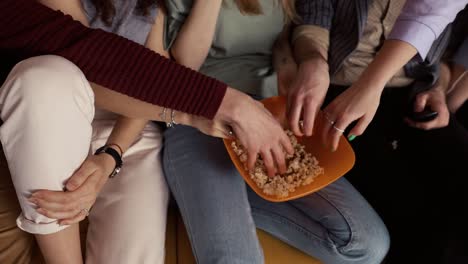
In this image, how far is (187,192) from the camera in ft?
3.41

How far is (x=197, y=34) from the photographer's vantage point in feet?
3.57

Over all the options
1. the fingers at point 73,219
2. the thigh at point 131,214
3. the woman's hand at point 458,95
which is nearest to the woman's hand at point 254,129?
the thigh at point 131,214

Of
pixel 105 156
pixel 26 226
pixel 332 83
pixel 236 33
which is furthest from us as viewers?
pixel 332 83

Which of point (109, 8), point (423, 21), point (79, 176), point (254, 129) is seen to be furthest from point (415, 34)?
point (79, 176)

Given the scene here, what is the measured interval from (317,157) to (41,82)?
62 centimetres

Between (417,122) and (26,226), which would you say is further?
(417,122)

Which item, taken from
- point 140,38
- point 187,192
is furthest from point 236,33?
point 187,192

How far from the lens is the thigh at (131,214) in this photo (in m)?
0.95

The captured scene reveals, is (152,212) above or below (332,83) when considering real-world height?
below

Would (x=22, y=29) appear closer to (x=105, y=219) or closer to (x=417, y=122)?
(x=105, y=219)

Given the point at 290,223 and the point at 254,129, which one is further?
the point at 290,223

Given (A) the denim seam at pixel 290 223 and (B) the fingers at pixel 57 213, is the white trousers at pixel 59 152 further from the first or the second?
(A) the denim seam at pixel 290 223

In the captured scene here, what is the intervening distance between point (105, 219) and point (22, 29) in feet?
1.34

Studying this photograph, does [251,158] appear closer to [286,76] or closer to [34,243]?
[286,76]
